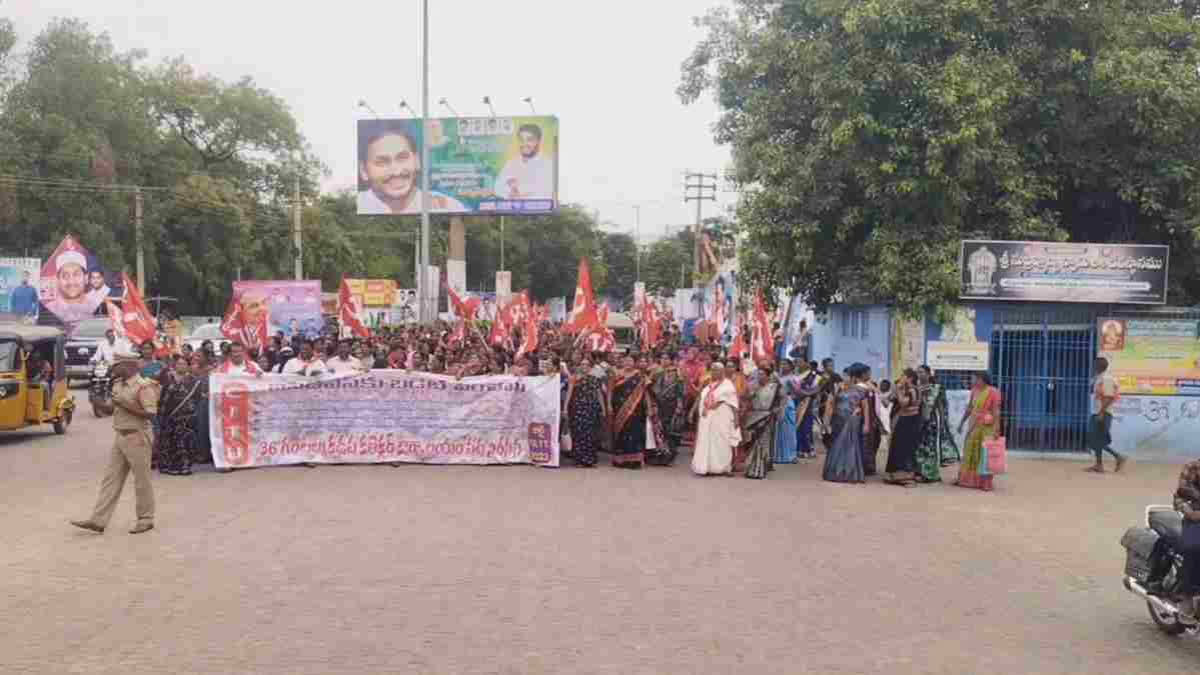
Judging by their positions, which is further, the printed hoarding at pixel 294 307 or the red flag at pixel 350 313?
the printed hoarding at pixel 294 307

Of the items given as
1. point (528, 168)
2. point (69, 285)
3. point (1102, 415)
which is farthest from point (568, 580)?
point (528, 168)

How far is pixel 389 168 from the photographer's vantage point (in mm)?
38281

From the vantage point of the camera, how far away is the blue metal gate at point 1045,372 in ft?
52.5

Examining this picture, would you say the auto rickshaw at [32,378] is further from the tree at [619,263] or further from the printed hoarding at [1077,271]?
the tree at [619,263]

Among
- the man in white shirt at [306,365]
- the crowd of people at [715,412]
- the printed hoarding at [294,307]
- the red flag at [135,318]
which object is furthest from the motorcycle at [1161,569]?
the printed hoarding at [294,307]

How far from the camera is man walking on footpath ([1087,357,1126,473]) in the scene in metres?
14.4

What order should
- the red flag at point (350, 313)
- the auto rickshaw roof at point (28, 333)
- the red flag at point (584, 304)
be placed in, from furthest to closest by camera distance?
the red flag at point (350, 313) < the red flag at point (584, 304) < the auto rickshaw roof at point (28, 333)

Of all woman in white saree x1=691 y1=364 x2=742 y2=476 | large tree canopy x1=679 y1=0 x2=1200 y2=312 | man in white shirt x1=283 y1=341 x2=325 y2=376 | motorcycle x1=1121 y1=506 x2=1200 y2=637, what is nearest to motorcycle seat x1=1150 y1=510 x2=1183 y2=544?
motorcycle x1=1121 y1=506 x2=1200 y2=637

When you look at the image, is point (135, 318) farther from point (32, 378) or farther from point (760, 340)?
point (760, 340)

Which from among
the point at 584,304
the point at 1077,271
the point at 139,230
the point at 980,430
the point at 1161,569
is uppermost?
the point at 139,230

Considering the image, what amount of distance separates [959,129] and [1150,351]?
424 cm

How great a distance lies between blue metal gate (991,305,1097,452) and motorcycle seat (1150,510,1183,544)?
9566mm

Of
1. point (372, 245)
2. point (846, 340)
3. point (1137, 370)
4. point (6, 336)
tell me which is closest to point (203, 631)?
point (6, 336)

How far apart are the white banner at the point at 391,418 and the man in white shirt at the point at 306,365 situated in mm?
426
